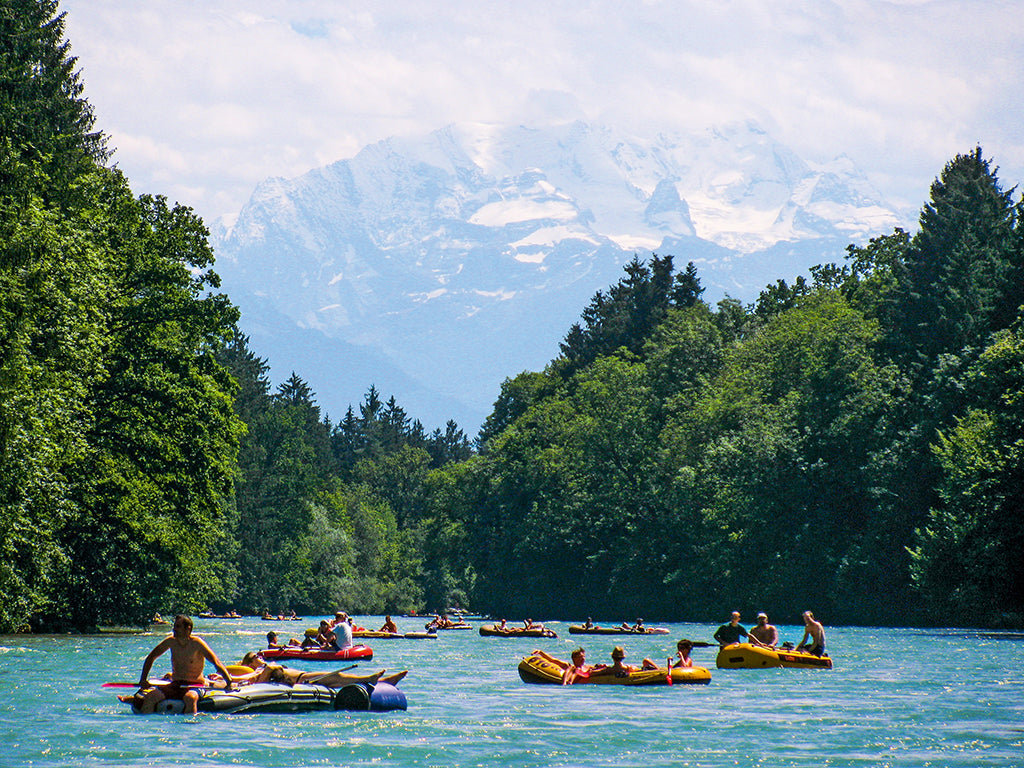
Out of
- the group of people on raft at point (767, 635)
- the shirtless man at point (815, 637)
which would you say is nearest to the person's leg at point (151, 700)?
the group of people on raft at point (767, 635)

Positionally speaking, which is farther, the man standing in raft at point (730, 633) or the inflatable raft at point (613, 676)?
the man standing in raft at point (730, 633)

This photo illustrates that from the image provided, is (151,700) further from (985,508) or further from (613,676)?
(985,508)

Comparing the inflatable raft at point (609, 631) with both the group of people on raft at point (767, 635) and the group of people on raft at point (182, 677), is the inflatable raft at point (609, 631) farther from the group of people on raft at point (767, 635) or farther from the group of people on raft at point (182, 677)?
the group of people on raft at point (182, 677)

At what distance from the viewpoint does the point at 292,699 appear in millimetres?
26484

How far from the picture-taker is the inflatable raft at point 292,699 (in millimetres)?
25672

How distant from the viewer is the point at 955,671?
3659 centimetres

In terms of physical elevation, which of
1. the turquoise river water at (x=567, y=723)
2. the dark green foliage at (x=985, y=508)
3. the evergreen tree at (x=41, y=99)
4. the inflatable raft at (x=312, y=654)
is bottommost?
the turquoise river water at (x=567, y=723)

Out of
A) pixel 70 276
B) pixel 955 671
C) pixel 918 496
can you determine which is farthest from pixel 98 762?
pixel 918 496

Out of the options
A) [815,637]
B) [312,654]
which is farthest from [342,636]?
[815,637]

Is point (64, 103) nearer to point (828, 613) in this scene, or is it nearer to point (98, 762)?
point (98, 762)

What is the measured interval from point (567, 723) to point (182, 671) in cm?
761

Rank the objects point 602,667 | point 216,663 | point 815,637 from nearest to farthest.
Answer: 1. point 216,663
2. point 602,667
3. point 815,637

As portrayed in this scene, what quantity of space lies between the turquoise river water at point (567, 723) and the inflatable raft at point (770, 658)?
15.3 inches

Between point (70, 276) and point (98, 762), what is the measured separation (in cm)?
2046
